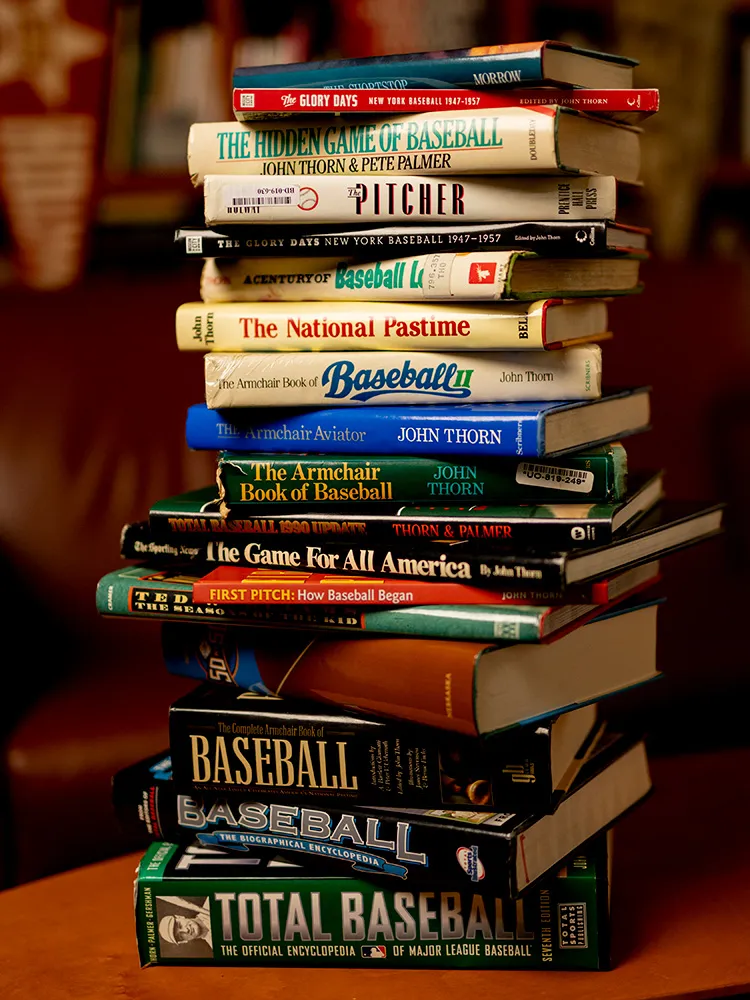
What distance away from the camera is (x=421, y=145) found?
0.84m

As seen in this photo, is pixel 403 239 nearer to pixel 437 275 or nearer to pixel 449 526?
pixel 437 275

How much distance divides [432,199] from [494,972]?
21.3 inches

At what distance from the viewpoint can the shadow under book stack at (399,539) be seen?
0.81 m

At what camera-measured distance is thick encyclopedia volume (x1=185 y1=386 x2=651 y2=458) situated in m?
0.82

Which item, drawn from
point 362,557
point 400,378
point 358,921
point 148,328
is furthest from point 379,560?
point 148,328

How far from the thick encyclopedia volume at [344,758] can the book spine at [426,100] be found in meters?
0.43

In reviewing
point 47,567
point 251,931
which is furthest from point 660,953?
point 47,567

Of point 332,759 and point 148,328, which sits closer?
point 332,759

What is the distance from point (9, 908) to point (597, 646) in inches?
19.8

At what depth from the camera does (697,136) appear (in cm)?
268

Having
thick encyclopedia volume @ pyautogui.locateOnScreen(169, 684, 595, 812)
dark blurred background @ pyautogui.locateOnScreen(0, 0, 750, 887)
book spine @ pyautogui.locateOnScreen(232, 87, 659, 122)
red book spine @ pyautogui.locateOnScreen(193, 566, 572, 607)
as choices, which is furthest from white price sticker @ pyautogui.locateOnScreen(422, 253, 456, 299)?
dark blurred background @ pyautogui.locateOnScreen(0, 0, 750, 887)

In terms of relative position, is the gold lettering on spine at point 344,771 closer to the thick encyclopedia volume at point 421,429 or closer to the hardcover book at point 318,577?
the hardcover book at point 318,577

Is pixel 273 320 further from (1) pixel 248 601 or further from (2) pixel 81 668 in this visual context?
(2) pixel 81 668

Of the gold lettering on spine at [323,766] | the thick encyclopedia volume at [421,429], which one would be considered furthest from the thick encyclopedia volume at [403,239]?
the gold lettering on spine at [323,766]
